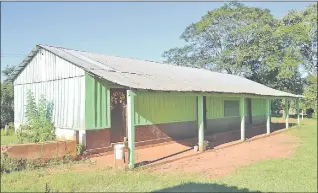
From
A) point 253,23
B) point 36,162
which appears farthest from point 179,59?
point 36,162

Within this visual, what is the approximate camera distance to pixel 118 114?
13102 millimetres

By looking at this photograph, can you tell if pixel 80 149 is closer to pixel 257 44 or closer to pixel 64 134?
pixel 64 134

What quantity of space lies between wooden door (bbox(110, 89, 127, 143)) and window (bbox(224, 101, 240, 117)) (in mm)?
8408

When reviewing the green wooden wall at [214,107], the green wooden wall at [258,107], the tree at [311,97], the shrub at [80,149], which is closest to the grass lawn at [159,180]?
the shrub at [80,149]

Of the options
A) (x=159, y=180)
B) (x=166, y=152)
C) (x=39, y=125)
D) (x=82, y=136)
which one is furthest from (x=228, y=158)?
(x=39, y=125)

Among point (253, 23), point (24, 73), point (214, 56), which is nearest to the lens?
point (24, 73)

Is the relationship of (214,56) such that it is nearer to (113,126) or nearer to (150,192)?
(113,126)

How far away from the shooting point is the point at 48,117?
1288 cm

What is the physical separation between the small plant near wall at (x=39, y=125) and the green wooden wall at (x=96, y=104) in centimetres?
168

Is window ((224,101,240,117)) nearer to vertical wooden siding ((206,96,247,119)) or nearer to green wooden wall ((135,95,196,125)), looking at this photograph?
vertical wooden siding ((206,96,247,119))

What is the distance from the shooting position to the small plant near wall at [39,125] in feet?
37.8

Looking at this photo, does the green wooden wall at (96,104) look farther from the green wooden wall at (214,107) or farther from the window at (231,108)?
the window at (231,108)

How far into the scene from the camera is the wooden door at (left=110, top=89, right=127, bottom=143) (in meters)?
12.6

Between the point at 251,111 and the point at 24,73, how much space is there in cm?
1595
